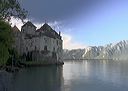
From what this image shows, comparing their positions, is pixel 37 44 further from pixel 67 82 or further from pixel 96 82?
pixel 96 82

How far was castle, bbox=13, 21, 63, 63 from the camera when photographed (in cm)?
13050

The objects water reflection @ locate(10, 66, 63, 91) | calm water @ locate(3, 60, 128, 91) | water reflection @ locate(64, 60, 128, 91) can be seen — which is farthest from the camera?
water reflection @ locate(64, 60, 128, 91)

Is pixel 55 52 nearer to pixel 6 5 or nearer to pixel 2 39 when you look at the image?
pixel 2 39

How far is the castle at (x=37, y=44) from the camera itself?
428 ft

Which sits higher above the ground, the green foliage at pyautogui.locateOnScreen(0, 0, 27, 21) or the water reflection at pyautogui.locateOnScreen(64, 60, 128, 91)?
the green foliage at pyautogui.locateOnScreen(0, 0, 27, 21)

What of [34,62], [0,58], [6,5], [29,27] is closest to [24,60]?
[34,62]

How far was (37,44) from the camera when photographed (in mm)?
131625

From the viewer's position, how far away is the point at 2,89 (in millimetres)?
33656

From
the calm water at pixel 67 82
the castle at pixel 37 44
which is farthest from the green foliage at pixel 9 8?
the castle at pixel 37 44

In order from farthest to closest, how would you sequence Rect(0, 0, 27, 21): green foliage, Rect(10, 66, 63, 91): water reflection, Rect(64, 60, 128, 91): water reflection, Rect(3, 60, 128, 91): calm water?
Rect(64, 60, 128, 91): water reflection → Rect(3, 60, 128, 91): calm water → Rect(10, 66, 63, 91): water reflection → Rect(0, 0, 27, 21): green foliage

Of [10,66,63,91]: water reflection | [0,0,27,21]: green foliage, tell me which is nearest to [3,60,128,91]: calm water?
[10,66,63,91]: water reflection

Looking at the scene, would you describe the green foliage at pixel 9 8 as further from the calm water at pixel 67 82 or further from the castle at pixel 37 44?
the castle at pixel 37 44

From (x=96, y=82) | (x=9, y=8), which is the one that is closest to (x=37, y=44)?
(x=96, y=82)

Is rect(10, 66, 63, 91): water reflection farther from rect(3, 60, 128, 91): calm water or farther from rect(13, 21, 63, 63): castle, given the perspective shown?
rect(13, 21, 63, 63): castle
